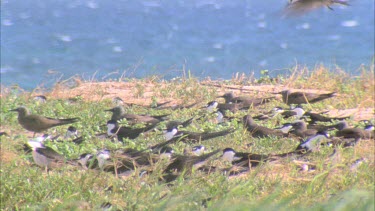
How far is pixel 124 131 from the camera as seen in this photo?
5.89m

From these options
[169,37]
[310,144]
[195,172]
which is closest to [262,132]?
[310,144]

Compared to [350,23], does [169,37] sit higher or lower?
higher

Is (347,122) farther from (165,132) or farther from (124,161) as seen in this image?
(124,161)

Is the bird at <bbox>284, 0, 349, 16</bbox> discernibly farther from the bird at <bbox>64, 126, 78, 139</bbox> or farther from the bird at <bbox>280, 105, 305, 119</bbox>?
the bird at <bbox>280, 105, 305, 119</bbox>

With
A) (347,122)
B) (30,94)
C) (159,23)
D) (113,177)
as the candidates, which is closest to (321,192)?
(113,177)

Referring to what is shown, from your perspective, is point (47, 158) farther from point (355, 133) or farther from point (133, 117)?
point (355, 133)

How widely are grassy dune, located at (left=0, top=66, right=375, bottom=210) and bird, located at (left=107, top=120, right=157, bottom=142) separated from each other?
7 cm

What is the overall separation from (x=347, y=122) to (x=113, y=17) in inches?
274

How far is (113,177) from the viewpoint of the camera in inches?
174

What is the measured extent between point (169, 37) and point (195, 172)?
756cm

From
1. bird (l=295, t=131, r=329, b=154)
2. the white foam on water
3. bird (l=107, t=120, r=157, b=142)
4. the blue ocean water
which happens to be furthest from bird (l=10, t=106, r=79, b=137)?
the white foam on water

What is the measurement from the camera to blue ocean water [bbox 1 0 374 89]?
10.8 m

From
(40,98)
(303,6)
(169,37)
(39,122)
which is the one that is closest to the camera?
(303,6)

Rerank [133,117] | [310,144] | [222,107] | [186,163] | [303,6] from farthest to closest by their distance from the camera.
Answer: [222,107] < [133,117] < [310,144] < [186,163] < [303,6]
